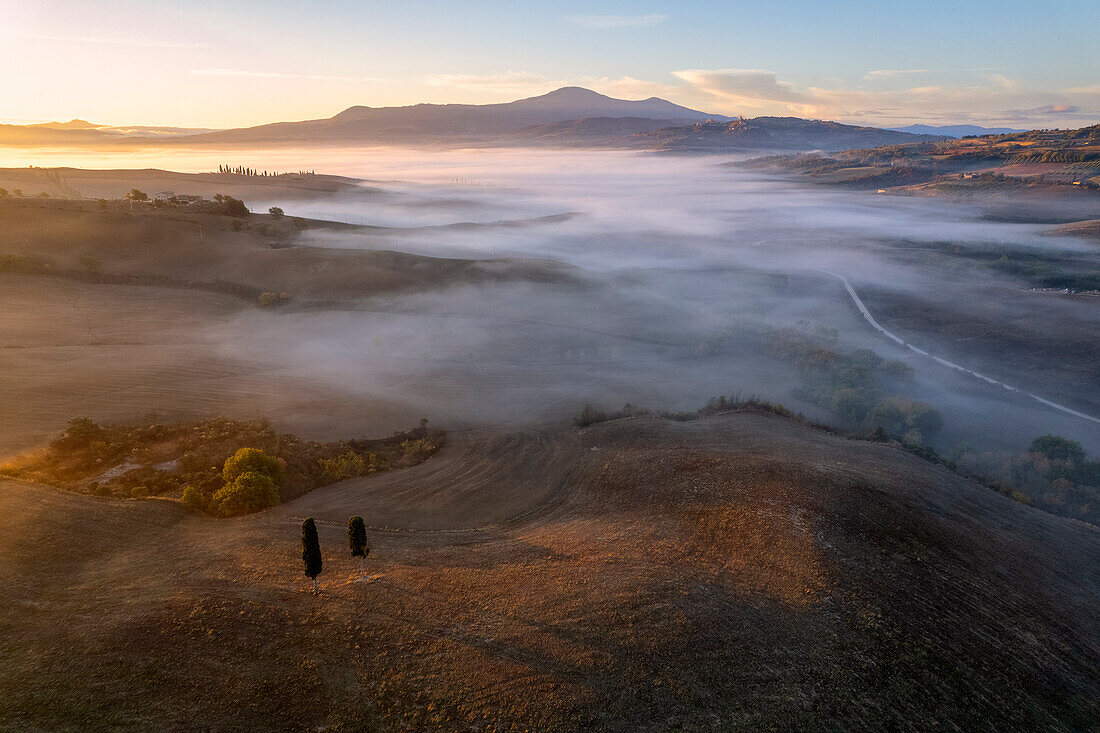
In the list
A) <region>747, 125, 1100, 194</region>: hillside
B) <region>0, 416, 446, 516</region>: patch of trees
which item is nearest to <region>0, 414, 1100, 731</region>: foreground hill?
<region>0, 416, 446, 516</region>: patch of trees

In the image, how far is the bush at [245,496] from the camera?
16.9m

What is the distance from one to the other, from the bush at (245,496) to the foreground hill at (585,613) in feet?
1.88

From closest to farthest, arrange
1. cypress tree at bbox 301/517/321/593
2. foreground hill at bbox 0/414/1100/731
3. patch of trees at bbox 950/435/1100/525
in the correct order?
foreground hill at bbox 0/414/1100/731, cypress tree at bbox 301/517/321/593, patch of trees at bbox 950/435/1100/525

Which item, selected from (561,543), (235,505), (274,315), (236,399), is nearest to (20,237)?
(274,315)

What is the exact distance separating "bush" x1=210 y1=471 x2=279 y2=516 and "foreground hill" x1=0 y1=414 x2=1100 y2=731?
574 mm

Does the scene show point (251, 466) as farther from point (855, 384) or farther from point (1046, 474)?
point (855, 384)

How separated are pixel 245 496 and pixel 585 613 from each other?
1139cm

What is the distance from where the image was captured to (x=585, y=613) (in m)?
11.3

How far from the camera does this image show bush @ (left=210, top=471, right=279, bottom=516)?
16.9 meters

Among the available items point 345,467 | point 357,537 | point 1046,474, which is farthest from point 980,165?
point 357,537

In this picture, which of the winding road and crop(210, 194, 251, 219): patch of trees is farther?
crop(210, 194, 251, 219): patch of trees

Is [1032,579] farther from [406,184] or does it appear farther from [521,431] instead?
[406,184]

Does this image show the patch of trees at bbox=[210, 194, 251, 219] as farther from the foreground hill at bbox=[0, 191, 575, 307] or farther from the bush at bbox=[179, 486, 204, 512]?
the bush at bbox=[179, 486, 204, 512]

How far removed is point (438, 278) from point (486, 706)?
46.1 meters
